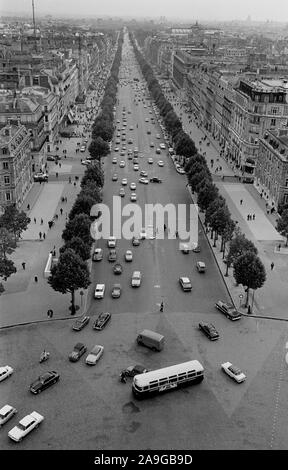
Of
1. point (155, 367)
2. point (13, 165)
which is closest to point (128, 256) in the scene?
point (155, 367)

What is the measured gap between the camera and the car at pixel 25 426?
39.5 metres

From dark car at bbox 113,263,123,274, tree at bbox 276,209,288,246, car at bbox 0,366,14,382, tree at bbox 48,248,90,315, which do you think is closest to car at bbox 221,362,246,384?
tree at bbox 48,248,90,315

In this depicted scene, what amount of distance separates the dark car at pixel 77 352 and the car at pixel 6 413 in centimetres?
828

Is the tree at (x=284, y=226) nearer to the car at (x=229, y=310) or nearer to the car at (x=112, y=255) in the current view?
the car at (x=229, y=310)

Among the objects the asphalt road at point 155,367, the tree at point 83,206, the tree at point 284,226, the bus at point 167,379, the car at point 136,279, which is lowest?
the asphalt road at point 155,367

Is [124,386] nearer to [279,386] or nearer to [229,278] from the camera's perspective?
[279,386]

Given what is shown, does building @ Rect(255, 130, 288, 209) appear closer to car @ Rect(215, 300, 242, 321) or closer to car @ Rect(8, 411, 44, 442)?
car @ Rect(215, 300, 242, 321)

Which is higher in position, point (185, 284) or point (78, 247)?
point (78, 247)

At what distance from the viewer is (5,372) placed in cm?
4653

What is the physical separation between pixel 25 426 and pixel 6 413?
235 cm

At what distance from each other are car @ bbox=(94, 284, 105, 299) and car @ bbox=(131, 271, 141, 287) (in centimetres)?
385

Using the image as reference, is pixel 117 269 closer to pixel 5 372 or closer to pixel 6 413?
pixel 5 372

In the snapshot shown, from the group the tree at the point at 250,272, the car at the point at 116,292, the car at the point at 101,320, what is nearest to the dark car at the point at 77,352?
the car at the point at 101,320

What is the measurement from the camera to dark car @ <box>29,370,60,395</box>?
44.7 metres
